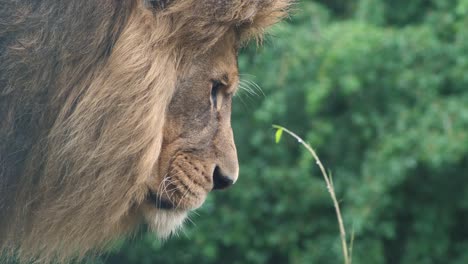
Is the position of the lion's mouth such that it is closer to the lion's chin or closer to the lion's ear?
the lion's chin

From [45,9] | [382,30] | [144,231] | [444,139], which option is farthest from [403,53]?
[45,9]

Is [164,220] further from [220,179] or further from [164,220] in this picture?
[220,179]

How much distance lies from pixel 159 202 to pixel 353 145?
4589mm

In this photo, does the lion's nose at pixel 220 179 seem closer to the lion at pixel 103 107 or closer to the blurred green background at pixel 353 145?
the lion at pixel 103 107

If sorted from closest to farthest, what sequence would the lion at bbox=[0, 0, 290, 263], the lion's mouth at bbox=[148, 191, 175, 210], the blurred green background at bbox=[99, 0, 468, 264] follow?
1. the lion at bbox=[0, 0, 290, 263]
2. the lion's mouth at bbox=[148, 191, 175, 210]
3. the blurred green background at bbox=[99, 0, 468, 264]

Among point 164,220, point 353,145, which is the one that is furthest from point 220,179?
point 353,145

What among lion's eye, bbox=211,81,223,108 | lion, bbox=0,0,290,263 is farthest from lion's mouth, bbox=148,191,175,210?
lion's eye, bbox=211,81,223,108

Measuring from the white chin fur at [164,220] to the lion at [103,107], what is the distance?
0.04 m

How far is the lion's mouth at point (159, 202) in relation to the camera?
3.02 meters

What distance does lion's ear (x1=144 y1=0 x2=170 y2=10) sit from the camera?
2.83 meters

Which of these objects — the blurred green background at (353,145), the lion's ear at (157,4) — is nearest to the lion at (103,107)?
the lion's ear at (157,4)

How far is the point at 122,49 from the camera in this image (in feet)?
9.18

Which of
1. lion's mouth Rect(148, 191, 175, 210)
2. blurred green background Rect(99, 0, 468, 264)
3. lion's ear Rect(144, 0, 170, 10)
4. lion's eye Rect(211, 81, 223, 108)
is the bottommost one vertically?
blurred green background Rect(99, 0, 468, 264)

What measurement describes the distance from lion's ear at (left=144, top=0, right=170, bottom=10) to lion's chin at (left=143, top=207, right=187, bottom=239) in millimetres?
621
